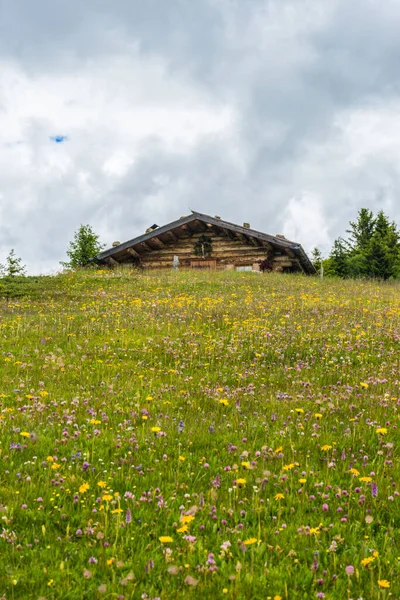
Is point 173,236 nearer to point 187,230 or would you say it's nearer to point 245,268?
point 187,230

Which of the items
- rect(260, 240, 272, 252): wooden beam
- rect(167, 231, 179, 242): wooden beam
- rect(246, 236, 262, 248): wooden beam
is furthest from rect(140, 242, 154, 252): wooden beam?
rect(260, 240, 272, 252): wooden beam

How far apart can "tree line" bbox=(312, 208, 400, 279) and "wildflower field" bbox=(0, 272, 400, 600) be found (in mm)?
32231

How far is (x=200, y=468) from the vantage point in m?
4.79

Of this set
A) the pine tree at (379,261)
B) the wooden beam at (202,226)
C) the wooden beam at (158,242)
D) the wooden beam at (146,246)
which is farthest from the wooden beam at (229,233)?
the pine tree at (379,261)

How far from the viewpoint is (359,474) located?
4641 mm

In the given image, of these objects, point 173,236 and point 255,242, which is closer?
point 255,242

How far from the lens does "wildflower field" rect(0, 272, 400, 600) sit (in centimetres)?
321

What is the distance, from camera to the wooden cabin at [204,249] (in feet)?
112

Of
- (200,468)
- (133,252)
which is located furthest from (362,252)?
(200,468)

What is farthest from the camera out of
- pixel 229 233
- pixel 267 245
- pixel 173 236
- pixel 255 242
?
pixel 173 236

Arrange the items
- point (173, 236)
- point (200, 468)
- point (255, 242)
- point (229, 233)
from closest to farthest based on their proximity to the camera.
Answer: point (200, 468), point (255, 242), point (229, 233), point (173, 236)

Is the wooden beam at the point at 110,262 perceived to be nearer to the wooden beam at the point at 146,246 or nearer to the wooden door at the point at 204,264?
the wooden beam at the point at 146,246

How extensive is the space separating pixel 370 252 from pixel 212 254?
52.0ft

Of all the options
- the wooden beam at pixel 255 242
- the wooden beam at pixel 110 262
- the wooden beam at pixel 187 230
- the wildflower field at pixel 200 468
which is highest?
the wooden beam at pixel 187 230
